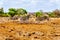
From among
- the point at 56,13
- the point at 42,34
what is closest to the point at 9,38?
the point at 42,34

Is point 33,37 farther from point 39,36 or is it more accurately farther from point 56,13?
point 56,13

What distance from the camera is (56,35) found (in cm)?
1619

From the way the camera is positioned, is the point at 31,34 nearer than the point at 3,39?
No

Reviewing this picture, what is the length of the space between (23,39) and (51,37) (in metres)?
2.35

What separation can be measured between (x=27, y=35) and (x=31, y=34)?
1.18ft

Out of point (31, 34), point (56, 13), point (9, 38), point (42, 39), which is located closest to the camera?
point (9, 38)

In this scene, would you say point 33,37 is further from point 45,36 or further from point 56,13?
point 56,13

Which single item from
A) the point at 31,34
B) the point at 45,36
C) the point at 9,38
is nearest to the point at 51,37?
the point at 45,36

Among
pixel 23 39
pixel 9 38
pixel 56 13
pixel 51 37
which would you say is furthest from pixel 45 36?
pixel 56 13

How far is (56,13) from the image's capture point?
54.5 meters

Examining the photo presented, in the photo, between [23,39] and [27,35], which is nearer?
[23,39]

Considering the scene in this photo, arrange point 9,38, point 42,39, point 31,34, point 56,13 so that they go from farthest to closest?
point 56,13 < point 31,34 < point 42,39 < point 9,38

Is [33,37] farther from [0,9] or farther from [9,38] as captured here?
[0,9]

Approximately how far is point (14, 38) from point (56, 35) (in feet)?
12.7
